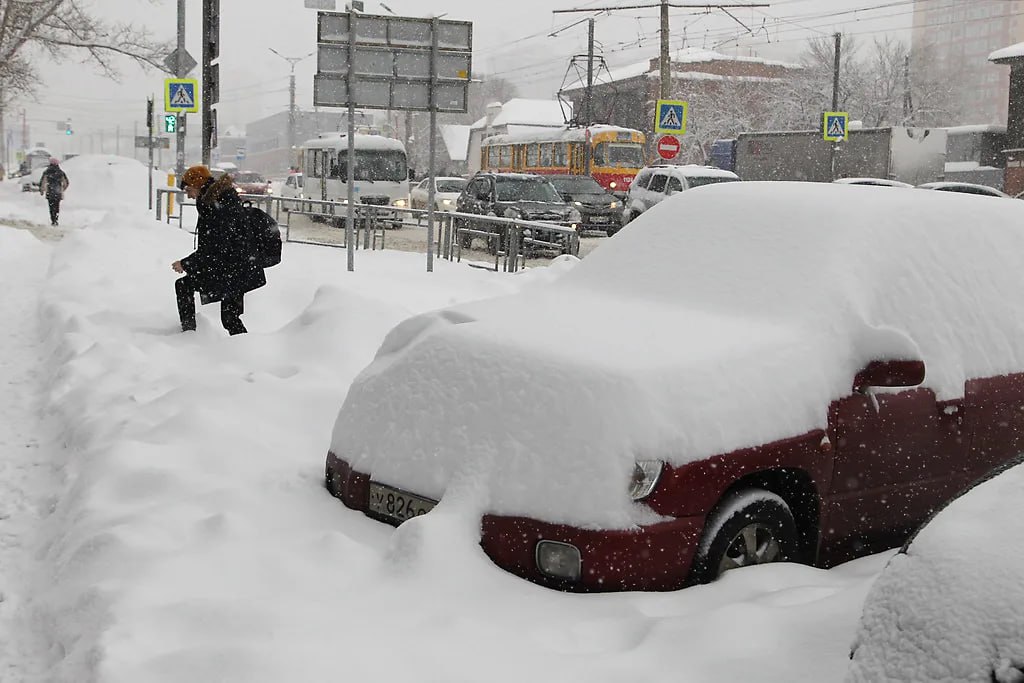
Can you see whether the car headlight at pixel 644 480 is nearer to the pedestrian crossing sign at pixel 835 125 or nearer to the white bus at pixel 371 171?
the pedestrian crossing sign at pixel 835 125

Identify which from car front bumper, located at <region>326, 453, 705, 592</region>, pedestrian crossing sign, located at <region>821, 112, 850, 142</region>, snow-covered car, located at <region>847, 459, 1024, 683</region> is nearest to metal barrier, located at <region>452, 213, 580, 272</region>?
pedestrian crossing sign, located at <region>821, 112, 850, 142</region>

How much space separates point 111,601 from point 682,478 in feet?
6.67

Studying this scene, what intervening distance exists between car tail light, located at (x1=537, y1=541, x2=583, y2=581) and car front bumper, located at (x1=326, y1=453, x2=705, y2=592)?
1cm

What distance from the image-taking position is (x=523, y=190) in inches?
1003

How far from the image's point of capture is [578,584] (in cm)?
396

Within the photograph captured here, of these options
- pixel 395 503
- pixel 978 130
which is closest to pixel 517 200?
pixel 395 503

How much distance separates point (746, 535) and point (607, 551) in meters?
0.61

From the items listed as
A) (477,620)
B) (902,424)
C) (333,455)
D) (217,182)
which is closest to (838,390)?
(902,424)

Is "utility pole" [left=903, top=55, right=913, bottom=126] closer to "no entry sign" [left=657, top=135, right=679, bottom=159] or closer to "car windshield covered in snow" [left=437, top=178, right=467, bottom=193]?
"car windshield covered in snow" [left=437, top=178, right=467, bottom=193]

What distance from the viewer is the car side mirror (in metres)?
4.38

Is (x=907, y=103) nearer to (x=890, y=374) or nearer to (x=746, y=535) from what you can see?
(x=890, y=374)

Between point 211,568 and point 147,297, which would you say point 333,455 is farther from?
point 147,297

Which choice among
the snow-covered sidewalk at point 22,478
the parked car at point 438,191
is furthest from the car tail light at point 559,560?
the parked car at point 438,191

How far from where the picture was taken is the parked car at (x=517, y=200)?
24.2m
